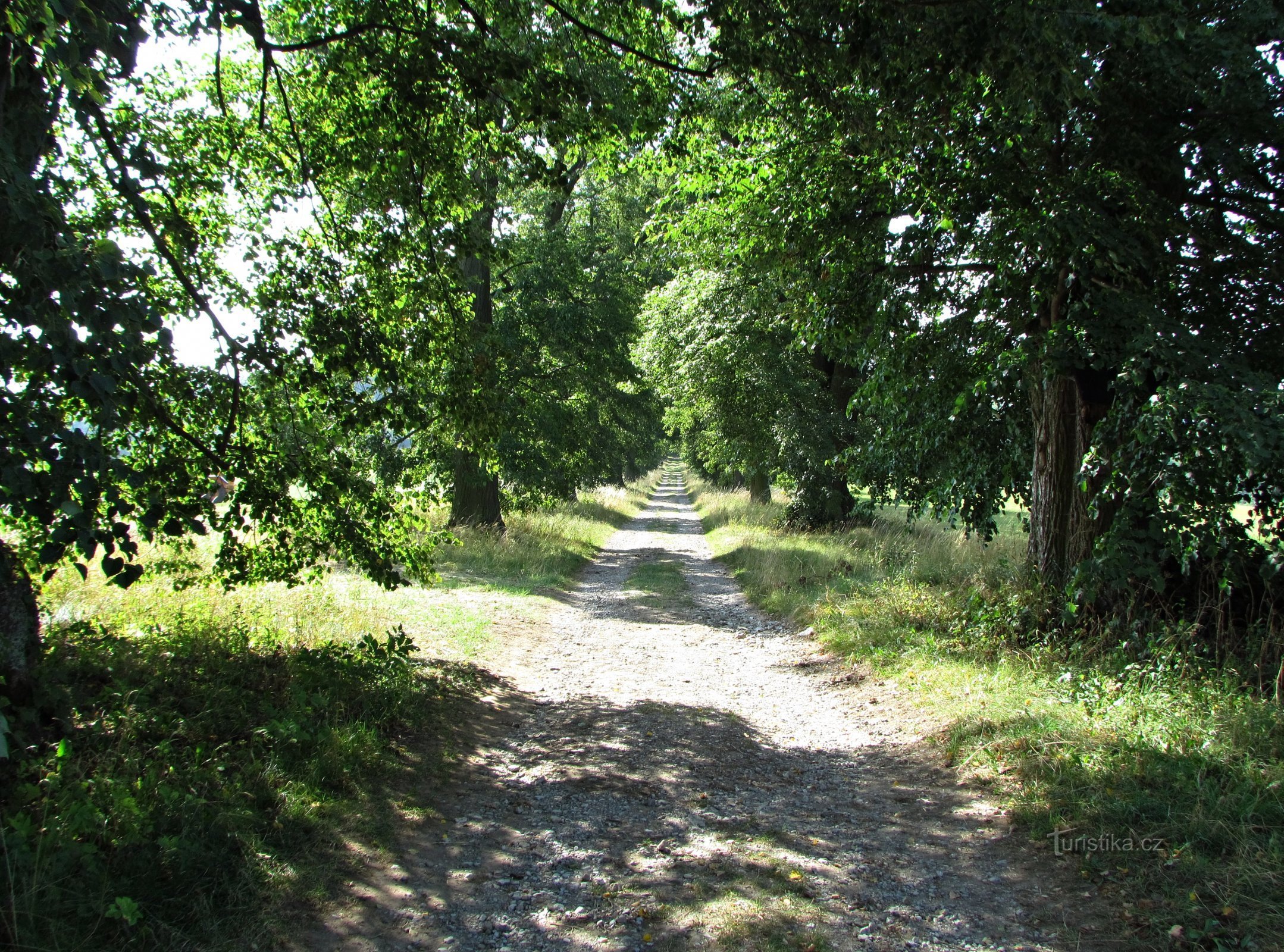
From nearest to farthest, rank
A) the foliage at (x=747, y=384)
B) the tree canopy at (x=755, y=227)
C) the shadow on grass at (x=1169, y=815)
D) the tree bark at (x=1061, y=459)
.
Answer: the shadow on grass at (x=1169, y=815) → the tree canopy at (x=755, y=227) → the tree bark at (x=1061, y=459) → the foliage at (x=747, y=384)

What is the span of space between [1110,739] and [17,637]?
6351 millimetres

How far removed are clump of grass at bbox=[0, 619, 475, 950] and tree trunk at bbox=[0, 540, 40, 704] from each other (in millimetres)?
116

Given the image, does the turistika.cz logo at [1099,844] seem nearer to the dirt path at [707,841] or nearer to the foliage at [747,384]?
the dirt path at [707,841]

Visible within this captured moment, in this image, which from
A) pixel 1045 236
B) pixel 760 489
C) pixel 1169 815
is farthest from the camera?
pixel 760 489

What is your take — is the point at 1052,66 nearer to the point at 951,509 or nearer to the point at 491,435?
the point at 491,435

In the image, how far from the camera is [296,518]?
595 cm

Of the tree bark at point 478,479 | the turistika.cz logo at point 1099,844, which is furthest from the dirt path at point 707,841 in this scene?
the tree bark at point 478,479

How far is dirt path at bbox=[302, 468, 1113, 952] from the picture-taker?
11.9 feet

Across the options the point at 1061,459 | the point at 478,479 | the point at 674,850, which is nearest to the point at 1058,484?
the point at 1061,459

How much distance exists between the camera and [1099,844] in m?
4.21

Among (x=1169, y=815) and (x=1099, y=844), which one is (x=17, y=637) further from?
(x=1169, y=815)

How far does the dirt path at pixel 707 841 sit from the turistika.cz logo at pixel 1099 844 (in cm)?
14

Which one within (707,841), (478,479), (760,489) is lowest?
(707,841)

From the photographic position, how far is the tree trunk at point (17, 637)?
A: 4117 mm
